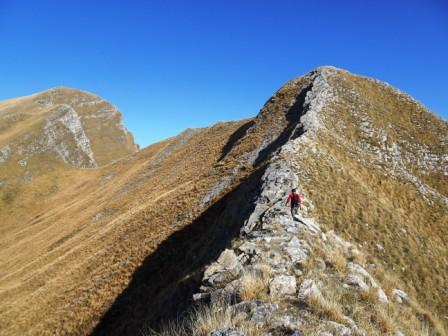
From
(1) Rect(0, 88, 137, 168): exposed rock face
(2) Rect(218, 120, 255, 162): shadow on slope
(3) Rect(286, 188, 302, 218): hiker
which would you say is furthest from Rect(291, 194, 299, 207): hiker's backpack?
(1) Rect(0, 88, 137, 168): exposed rock face

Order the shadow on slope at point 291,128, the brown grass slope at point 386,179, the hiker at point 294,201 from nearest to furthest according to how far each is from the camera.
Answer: the hiker at point 294,201, the brown grass slope at point 386,179, the shadow on slope at point 291,128

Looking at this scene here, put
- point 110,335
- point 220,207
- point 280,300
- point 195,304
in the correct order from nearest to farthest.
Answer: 1. point 280,300
2. point 195,304
3. point 110,335
4. point 220,207

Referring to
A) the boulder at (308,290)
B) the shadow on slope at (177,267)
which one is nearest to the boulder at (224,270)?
the shadow on slope at (177,267)

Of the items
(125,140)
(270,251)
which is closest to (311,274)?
(270,251)

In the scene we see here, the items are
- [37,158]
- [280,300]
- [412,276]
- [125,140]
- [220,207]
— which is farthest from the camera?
[125,140]

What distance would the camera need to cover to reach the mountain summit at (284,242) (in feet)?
31.7

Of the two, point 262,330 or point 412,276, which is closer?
point 262,330

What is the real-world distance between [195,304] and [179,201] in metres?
23.4

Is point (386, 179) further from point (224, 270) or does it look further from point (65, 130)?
point (65, 130)

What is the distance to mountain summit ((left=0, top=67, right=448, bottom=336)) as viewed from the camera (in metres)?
9.67

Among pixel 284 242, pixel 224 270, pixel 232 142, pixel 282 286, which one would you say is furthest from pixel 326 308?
pixel 232 142

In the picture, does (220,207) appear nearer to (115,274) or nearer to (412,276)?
(115,274)

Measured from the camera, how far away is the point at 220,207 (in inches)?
1064

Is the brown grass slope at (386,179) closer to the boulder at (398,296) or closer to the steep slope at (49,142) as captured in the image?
the boulder at (398,296)
